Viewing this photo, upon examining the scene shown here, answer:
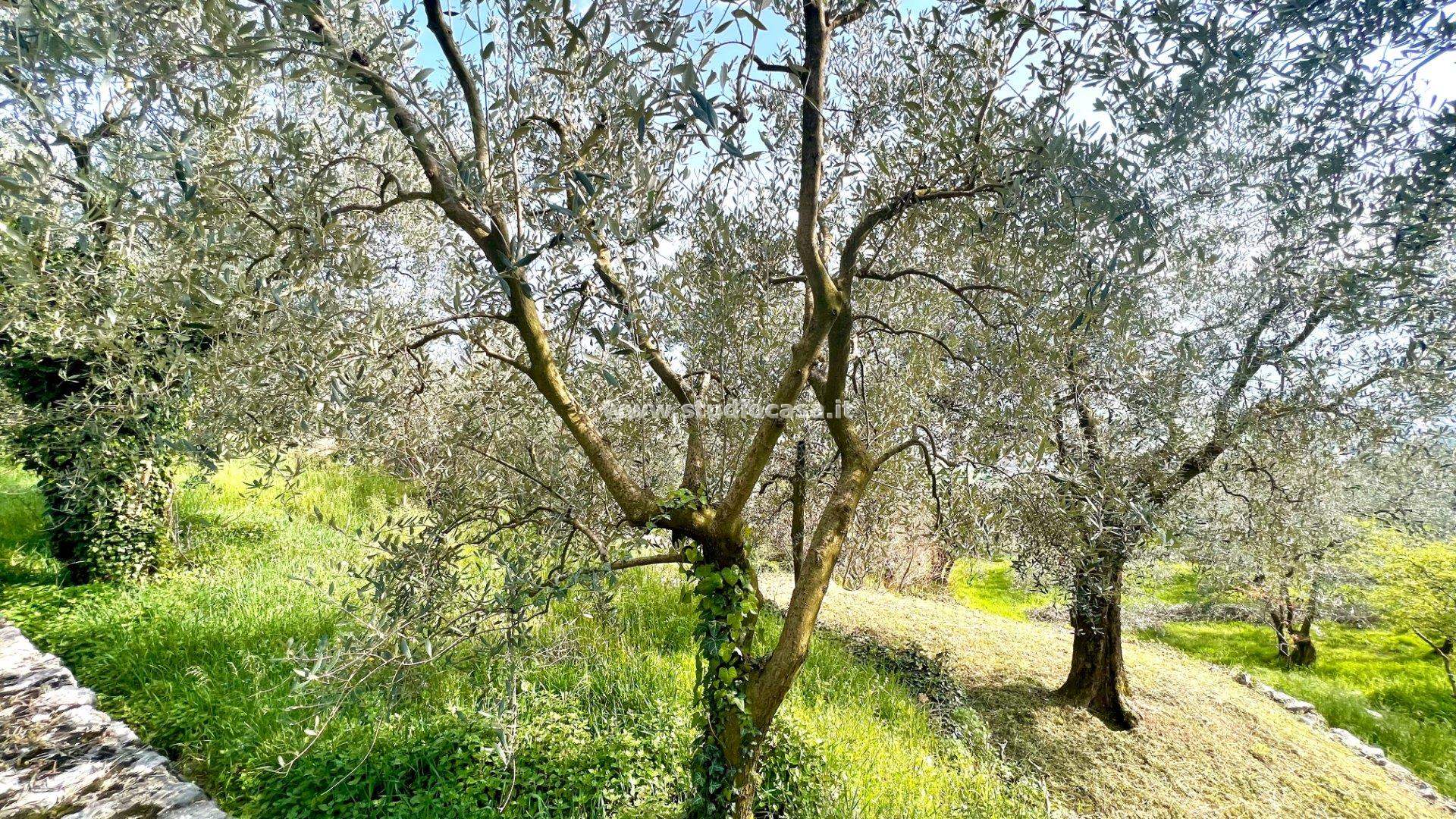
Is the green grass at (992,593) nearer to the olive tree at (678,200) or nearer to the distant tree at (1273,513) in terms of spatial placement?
the distant tree at (1273,513)

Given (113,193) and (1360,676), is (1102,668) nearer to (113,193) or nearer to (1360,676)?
(113,193)

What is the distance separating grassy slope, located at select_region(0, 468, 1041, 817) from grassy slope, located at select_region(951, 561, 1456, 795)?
13.1 ft

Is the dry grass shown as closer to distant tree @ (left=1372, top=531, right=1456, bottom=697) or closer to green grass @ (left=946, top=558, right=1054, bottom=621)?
distant tree @ (left=1372, top=531, right=1456, bottom=697)

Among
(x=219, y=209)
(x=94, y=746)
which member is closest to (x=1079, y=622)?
(x=219, y=209)

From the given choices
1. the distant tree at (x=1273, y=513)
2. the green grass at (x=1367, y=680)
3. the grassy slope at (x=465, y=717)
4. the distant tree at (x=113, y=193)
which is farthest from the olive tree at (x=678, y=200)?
the green grass at (x=1367, y=680)

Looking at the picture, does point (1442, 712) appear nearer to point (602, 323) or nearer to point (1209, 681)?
point (1209, 681)

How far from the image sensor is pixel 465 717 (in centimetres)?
285

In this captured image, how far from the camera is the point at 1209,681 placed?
382 inches

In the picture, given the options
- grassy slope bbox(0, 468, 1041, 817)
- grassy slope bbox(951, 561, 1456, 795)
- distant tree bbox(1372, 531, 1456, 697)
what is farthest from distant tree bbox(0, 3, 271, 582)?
distant tree bbox(1372, 531, 1456, 697)

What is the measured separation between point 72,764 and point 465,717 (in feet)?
14.4

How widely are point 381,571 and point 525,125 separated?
2489 mm

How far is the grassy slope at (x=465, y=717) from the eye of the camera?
13.7 feet

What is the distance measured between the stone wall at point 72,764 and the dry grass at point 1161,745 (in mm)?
7214

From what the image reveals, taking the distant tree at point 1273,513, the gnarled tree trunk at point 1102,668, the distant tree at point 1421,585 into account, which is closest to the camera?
the distant tree at point 1273,513
